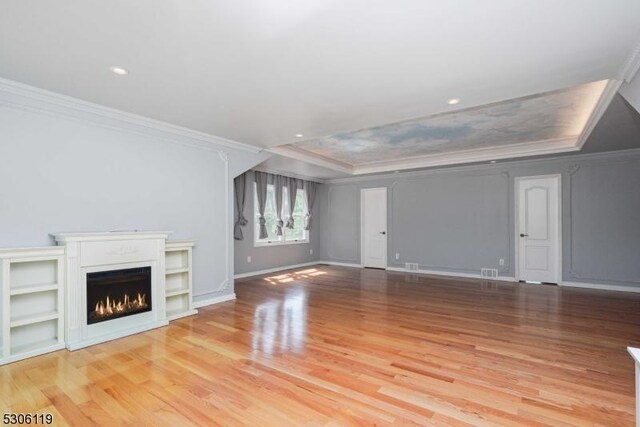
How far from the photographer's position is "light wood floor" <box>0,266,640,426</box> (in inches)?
79.3

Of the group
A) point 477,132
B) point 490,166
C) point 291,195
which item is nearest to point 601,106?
point 477,132

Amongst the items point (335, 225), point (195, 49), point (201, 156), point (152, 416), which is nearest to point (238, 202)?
Answer: point (201, 156)

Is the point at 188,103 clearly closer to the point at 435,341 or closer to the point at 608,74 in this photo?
the point at 435,341

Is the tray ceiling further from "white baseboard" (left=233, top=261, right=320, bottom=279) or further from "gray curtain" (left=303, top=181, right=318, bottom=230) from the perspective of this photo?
"white baseboard" (left=233, top=261, right=320, bottom=279)

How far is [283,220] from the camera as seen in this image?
7.83 meters

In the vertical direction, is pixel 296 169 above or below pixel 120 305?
above

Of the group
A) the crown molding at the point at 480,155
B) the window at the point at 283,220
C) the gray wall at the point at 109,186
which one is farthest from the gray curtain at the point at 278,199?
the gray wall at the point at 109,186

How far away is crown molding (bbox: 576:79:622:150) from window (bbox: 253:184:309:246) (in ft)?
18.6

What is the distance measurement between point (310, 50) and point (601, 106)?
3337 mm

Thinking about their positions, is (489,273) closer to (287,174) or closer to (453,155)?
(453,155)

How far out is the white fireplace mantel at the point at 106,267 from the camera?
3.02 metres

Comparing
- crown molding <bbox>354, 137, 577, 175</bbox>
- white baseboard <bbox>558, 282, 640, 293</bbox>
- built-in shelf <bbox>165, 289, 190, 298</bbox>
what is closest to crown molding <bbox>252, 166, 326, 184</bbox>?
crown molding <bbox>354, 137, 577, 175</bbox>

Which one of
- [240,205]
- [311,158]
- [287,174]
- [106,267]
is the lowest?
[106,267]

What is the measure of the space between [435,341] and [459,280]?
3680 mm
